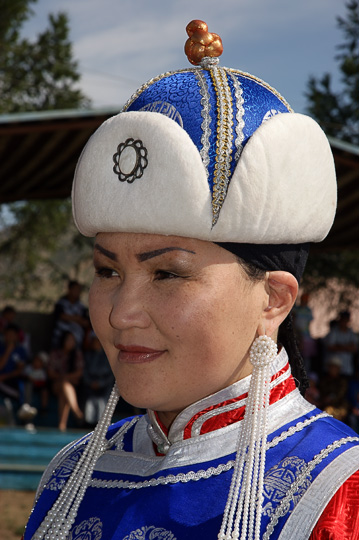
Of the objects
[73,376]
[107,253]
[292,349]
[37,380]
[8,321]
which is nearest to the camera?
[107,253]

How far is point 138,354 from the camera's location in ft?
4.85

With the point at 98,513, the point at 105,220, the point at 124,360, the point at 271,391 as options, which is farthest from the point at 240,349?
the point at 98,513

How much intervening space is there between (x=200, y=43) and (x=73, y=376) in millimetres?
7074

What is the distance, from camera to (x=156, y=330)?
1450 mm

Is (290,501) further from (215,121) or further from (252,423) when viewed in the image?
(215,121)

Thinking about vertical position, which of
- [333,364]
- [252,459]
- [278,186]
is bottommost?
[252,459]

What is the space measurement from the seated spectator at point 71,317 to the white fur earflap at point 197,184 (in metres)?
7.19

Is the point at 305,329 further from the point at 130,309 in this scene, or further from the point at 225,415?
the point at 130,309

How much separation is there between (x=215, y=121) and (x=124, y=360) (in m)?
0.54

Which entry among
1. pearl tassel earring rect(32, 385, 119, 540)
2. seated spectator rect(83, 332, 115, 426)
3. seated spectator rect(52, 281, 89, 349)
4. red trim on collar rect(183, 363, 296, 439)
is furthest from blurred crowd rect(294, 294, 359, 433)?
red trim on collar rect(183, 363, 296, 439)

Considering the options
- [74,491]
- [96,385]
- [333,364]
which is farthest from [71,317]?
[74,491]

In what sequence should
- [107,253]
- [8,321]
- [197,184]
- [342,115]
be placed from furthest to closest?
[342,115] → [8,321] → [107,253] → [197,184]

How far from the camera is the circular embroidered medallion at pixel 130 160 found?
4.74 ft

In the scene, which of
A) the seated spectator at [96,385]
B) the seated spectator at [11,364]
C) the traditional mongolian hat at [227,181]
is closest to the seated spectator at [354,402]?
the seated spectator at [96,385]
